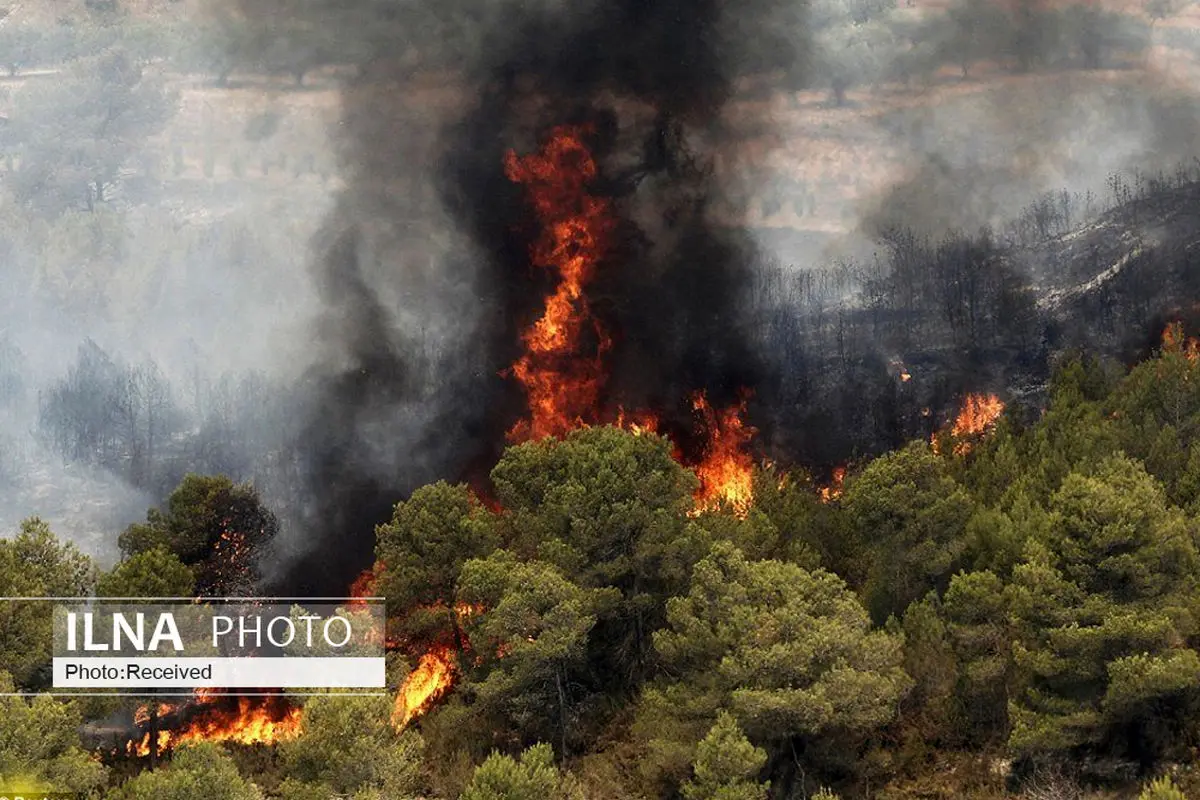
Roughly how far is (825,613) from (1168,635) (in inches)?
500

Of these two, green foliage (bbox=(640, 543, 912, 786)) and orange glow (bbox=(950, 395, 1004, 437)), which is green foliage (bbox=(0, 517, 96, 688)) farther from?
orange glow (bbox=(950, 395, 1004, 437))

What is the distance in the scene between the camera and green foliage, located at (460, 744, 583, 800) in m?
45.4

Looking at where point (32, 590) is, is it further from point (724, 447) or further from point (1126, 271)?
point (1126, 271)

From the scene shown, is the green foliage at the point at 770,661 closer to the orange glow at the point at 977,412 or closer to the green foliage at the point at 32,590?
the green foliage at the point at 32,590

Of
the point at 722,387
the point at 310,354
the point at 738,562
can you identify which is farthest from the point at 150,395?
the point at 738,562

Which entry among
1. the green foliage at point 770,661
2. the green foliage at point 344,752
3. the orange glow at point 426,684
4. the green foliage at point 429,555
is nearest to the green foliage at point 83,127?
the orange glow at point 426,684

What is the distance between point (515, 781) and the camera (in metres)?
45.7

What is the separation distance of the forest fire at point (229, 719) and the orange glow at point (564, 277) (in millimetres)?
27817

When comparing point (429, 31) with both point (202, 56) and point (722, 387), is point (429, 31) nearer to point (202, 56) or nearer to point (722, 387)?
point (202, 56)

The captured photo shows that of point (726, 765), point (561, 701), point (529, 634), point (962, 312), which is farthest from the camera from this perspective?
point (962, 312)

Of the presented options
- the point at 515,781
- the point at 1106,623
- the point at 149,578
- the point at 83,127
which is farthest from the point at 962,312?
the point at 83,127

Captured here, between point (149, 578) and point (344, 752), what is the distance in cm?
1802

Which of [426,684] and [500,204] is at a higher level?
[500,204]

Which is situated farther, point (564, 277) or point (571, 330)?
point (564, 277)
